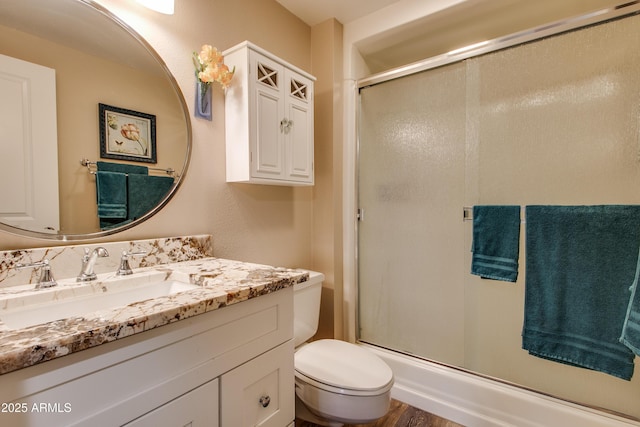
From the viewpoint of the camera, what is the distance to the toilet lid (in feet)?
3.68

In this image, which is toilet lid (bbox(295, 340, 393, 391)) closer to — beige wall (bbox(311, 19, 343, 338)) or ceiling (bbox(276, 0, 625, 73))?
beige wall (bbox(311, 19, 343, 338))

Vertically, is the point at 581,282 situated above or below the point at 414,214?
below

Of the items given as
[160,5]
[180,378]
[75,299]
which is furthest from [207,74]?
[180,378]

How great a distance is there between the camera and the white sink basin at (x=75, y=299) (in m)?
0.70

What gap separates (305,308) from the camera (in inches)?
57.7

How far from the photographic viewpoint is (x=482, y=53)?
1.47m

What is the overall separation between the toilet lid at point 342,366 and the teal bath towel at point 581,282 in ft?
2.16

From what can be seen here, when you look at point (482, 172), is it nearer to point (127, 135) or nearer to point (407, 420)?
point (407, 420)

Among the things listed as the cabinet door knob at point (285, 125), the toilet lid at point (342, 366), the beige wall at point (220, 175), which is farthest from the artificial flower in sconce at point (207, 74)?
the toilet lid at point (342, 366)

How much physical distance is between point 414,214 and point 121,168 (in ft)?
4.66

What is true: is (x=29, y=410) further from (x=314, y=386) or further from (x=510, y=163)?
(x=510, y=163)

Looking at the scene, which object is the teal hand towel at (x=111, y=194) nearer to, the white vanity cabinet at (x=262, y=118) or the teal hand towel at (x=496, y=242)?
the white vanity cabinet at (x=262, y=118)

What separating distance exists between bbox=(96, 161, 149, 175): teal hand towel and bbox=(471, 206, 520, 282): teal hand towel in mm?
1435

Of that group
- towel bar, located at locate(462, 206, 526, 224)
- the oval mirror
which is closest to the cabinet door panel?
the oval mirror
